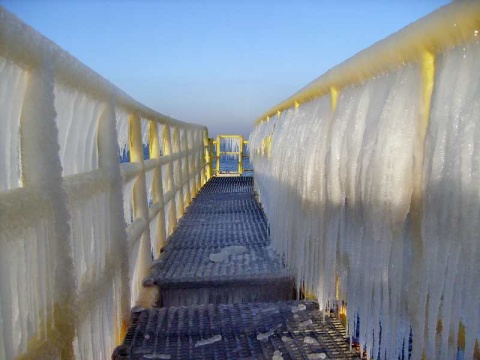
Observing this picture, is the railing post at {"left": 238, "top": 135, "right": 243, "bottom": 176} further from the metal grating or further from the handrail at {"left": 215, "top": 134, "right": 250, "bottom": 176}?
the metal grating

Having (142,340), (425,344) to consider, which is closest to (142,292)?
(142,340)

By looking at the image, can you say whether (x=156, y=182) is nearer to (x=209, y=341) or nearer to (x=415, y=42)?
(x=209, y=341)

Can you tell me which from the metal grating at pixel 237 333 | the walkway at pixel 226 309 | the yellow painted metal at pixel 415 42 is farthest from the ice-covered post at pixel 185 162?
the yellow painted metal at pixel 415 42

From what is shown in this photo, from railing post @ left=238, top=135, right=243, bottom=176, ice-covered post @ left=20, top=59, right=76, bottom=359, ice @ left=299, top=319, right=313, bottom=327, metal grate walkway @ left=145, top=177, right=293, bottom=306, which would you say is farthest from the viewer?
railing post @ left=238, top=135, right=243, bottom=176

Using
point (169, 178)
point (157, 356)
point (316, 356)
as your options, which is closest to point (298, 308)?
point (316, 356)

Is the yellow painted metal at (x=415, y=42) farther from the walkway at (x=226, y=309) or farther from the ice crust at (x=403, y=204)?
the walkway at (x=226, y=309)

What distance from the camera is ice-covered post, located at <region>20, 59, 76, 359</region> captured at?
1.17 metres

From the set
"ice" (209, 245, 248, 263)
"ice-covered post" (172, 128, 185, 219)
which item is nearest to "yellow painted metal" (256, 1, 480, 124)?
→ "ice" (209, 245, 248, 263)

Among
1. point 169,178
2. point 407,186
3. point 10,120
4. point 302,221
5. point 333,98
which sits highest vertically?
point 333,98

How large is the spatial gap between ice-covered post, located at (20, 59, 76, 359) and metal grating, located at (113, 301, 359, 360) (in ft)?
Answer: 2.19

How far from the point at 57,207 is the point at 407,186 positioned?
114 centimetres

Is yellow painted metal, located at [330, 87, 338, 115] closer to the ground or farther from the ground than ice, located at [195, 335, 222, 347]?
farther from the ground

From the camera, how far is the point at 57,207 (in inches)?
49.5

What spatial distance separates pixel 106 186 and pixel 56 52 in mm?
752
